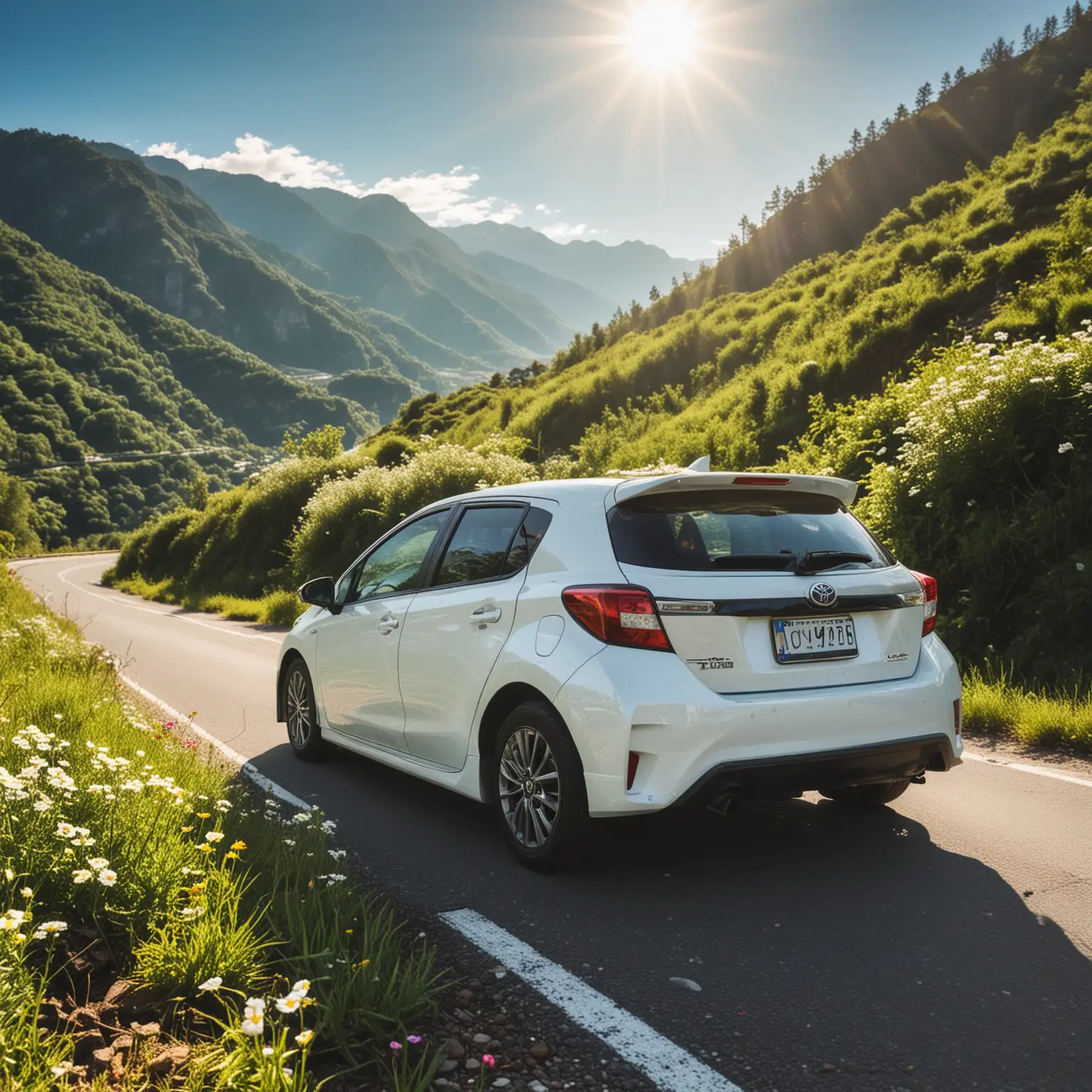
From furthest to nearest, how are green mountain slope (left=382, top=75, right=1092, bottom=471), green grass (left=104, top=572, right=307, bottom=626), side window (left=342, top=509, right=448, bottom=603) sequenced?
green grass (left=104, top=572, right=307, bottom=626), green mountain slope (left=382, top=75, right=1092, bottom=471), side window (left=342, top=509, right=448, bottom=603)

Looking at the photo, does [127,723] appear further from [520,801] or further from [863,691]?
[863,691]

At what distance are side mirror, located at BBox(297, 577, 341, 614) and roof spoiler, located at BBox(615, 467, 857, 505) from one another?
8.63 ft

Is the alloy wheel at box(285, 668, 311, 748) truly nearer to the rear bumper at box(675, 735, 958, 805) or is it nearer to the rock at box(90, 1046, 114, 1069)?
the rear bumper at box(675, 735, 958, 805)

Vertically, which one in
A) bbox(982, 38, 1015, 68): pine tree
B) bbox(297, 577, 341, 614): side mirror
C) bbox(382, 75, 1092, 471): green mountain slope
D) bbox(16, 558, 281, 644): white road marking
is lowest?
bbox(16, 558, 281, 644): white road marking

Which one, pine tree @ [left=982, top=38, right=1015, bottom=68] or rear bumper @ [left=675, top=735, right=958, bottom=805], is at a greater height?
pine tree @ [left=982, top=38, right=1015, bottom=68]

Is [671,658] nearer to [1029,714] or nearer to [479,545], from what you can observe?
[479,545]


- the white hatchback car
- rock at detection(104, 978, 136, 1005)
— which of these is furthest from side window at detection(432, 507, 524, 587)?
rock at detection(104, 978, 136, 1005)

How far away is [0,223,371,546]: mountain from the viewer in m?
127

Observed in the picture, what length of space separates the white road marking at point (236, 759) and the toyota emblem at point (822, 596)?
2.61 meters

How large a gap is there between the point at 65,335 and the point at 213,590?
14995 centimetres

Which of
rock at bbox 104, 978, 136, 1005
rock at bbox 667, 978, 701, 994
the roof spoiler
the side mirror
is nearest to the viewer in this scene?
rock at bbox 104, 978, 136, 1005

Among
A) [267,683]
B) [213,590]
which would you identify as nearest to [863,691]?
[267,683]

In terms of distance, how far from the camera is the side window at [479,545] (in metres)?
4.94

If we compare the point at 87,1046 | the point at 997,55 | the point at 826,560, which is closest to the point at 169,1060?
the point at 87,1046
